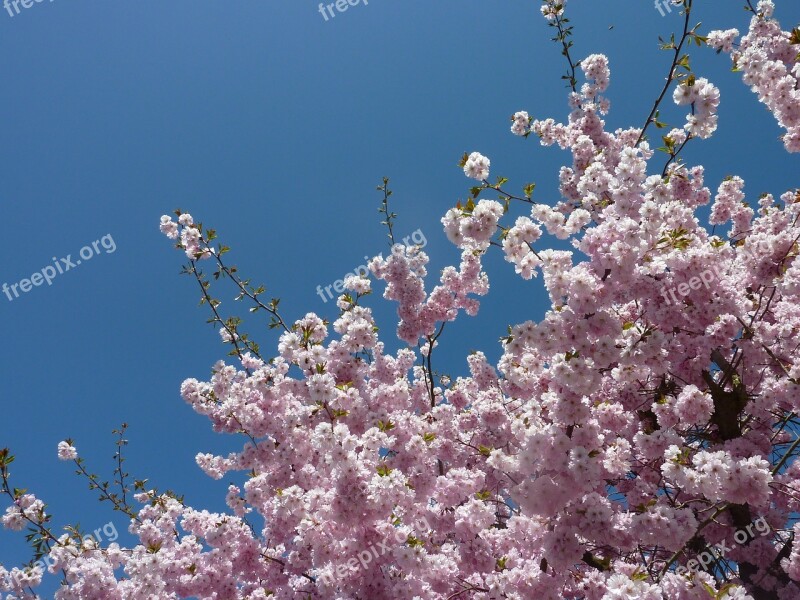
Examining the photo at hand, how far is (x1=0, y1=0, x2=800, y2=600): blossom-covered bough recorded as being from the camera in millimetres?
4969

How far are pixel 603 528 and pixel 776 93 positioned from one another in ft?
20.2

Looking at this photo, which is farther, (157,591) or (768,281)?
(157,591)

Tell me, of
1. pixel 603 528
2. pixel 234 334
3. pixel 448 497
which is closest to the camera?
pixel 603 528

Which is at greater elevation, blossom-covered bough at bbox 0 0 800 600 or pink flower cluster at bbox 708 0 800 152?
pink flower cluster at bbox 708 0 800 152

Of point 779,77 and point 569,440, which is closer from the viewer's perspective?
point 569,440

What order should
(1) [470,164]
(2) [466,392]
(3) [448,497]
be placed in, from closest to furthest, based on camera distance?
(1) [470,164]
(3) [448,497]
(2) [466,392]

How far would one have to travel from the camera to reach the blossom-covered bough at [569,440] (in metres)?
4.97

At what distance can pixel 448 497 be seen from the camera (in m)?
6.52

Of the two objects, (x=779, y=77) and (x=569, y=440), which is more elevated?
(x=779, y=77)

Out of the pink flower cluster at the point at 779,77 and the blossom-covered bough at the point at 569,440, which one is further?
the pink flower cluster at the point at 779,77

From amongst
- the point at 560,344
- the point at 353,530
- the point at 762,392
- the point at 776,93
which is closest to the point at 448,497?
the point at 353,530

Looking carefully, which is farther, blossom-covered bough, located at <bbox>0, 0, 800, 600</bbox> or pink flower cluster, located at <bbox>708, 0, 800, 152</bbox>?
pink flower cluster, located at <bbox>708, 0, 800, 152</bbox>

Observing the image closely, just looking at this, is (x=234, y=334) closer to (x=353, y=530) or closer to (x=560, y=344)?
(x=353, y=530)

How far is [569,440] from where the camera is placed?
16.4ft
